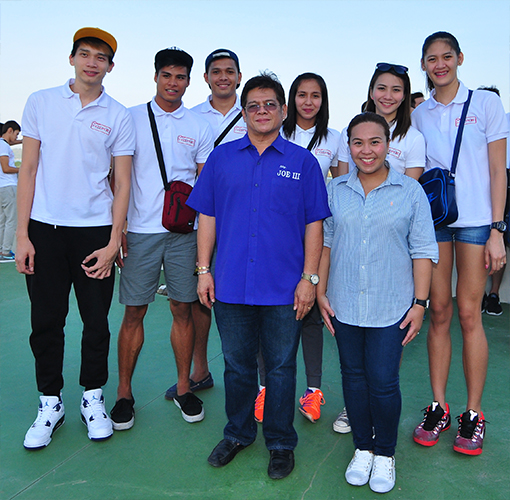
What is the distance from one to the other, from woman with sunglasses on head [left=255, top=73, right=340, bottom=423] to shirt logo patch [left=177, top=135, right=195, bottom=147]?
55 centimetres

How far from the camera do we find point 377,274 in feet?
7.11

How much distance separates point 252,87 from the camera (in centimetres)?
229

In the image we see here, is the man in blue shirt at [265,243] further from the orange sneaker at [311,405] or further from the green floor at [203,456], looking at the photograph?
the orange sneaker at [311,405]

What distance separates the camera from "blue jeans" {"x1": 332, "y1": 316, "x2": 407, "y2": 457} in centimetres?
218

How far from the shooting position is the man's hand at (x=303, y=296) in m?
2.29

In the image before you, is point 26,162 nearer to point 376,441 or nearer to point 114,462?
point 114,462

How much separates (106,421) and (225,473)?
2.53 feet

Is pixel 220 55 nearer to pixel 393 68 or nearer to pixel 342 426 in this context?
pixel 393 68

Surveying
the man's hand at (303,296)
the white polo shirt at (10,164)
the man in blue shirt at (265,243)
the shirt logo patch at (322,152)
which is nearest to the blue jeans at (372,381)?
the man's hand at (303,296)

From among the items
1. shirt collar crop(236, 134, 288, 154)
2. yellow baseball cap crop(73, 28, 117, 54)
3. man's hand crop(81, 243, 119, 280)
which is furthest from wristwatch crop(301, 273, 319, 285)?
yellow baseball cap crop(73, 28, 117, 54)

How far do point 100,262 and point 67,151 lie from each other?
23.7 inches

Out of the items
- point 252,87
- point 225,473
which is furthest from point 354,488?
point 252,87

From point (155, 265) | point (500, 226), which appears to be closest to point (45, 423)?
point (155, 265)

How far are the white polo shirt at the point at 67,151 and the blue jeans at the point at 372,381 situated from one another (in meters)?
1.45
